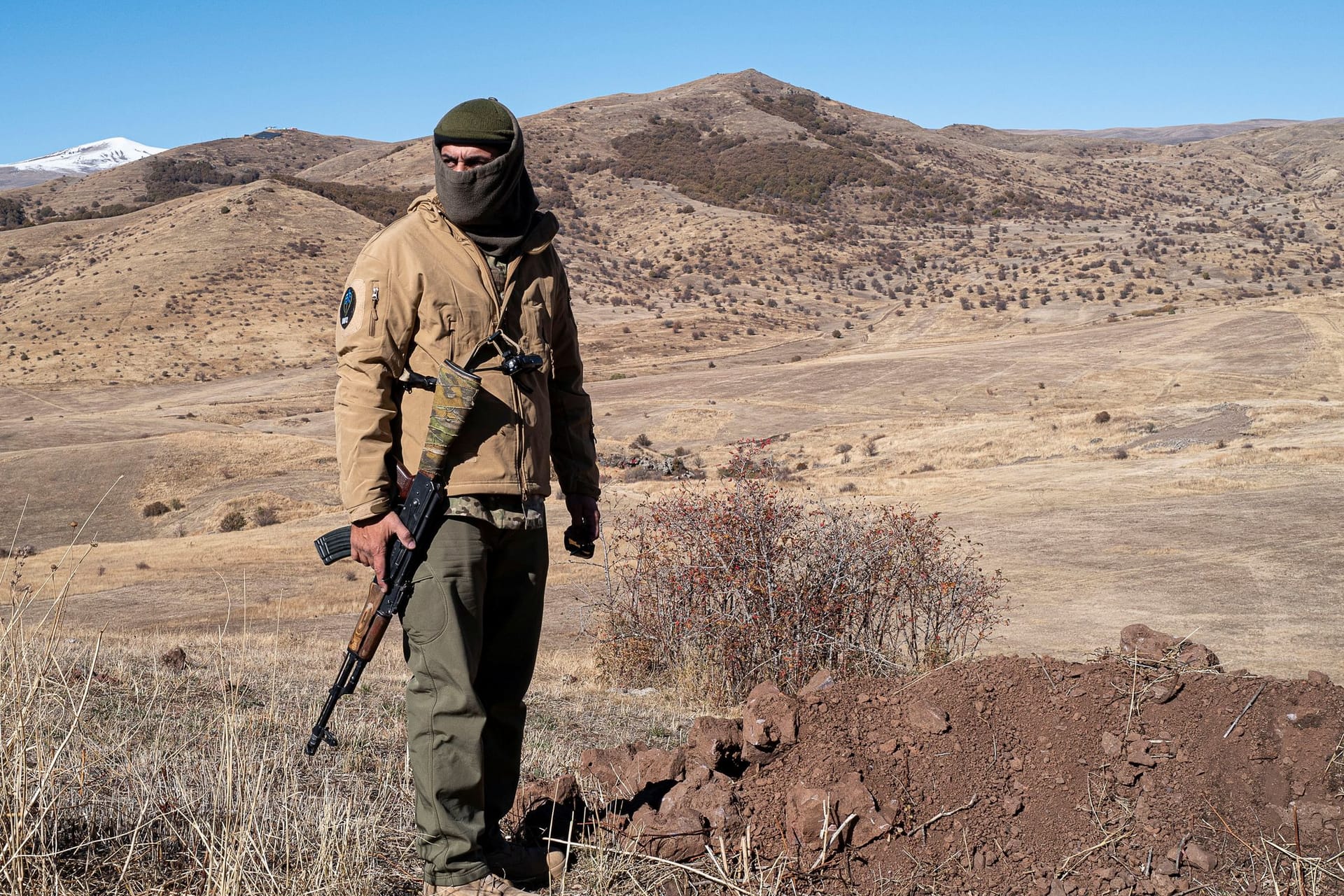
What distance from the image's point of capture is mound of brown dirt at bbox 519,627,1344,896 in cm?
314

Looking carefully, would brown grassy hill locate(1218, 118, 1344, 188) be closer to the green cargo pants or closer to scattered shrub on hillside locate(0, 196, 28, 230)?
the green cargo pants

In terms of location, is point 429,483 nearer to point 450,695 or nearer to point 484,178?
point 450,695

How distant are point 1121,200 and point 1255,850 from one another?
9981 cm

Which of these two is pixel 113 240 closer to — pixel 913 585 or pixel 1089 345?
pixel 1089 345

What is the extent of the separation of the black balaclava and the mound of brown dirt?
1.85 meters

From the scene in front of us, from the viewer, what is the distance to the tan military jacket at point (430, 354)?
8.84ft

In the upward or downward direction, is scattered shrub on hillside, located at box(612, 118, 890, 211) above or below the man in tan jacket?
above

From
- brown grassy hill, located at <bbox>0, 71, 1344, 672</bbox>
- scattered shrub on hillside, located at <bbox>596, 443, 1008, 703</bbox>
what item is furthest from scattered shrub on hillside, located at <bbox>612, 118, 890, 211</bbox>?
scattered shrub on hillside, located at <bbox>596, 443, 1008, 703</bbox>

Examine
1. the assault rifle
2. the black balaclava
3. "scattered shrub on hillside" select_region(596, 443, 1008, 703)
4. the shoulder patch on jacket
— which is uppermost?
the black balaclava

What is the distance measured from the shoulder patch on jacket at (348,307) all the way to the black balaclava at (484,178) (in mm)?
357

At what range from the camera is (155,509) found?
26.9 m

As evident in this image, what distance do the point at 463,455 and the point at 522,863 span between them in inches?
47.9

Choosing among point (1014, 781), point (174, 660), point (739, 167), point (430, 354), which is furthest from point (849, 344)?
point (430, 354)

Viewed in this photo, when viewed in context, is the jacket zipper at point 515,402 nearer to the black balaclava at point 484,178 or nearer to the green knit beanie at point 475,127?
the black balaclava at point 484,178
